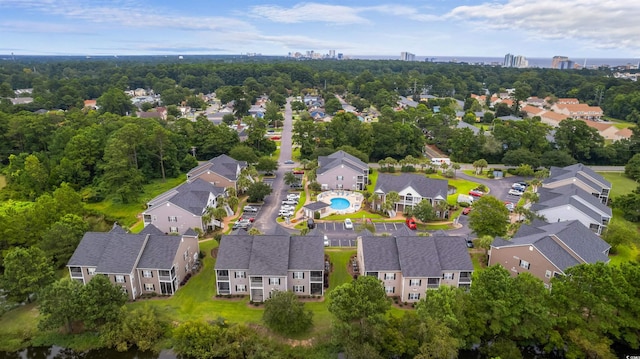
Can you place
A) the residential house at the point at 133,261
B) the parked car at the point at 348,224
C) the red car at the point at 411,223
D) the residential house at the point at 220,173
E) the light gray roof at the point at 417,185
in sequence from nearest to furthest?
the residential house at the point at 133,261 < the parked car at the point at 348,224 < the red car at the point at 411,223 < the light gray roof at the point at 417,185 < the residential house at the point at 220,173

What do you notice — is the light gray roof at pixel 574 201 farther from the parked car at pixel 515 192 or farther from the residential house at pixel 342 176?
the residential house at pixel 342 176

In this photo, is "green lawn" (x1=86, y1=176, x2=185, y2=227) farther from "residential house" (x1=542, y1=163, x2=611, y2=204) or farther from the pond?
"residential house" (x1=542, y1=163, x2=611, y2=204)

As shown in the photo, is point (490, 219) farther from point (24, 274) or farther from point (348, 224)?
point (24, 274)

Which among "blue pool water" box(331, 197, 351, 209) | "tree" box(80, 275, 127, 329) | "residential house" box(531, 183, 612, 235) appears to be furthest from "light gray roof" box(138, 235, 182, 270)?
"residential house" box(531, 183, 612, 235)

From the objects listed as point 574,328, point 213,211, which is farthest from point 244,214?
point 574,328

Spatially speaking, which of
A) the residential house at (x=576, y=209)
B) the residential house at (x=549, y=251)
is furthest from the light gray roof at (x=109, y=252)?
the residential house at (x=576, y=209)
